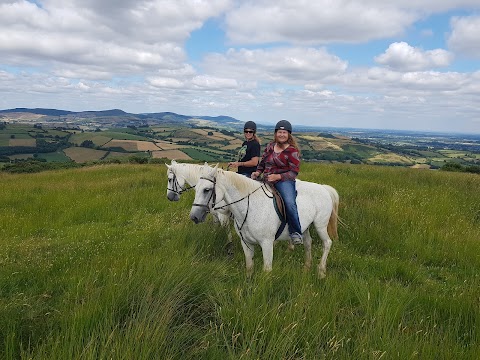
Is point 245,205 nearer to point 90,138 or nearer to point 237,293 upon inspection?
point 237,293

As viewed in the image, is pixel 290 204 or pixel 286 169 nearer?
pixel 290 204

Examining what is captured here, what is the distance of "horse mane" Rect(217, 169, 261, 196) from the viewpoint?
215 inches

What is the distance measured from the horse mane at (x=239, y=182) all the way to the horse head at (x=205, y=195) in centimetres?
17

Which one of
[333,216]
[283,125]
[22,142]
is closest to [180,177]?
[283,125]

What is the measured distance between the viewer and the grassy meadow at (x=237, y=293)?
2.85 meters

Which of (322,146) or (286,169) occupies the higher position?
(286,169)

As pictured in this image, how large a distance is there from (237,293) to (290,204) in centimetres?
244

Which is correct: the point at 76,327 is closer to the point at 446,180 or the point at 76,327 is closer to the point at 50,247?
the point at 50,247

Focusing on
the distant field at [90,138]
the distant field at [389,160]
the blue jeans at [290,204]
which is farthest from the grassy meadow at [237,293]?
the distant field at [90,138]

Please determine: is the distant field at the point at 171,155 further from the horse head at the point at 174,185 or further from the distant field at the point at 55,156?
the horse head at the point at 174,185

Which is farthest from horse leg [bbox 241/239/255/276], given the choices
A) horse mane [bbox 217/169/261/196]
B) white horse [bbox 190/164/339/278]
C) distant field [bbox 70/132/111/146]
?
distant field [bbox 70/132/111/146]

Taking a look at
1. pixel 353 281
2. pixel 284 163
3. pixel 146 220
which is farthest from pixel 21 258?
pixel 353 281

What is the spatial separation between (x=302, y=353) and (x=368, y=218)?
20.4 ft

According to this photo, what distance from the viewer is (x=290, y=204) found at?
18.6 ft
